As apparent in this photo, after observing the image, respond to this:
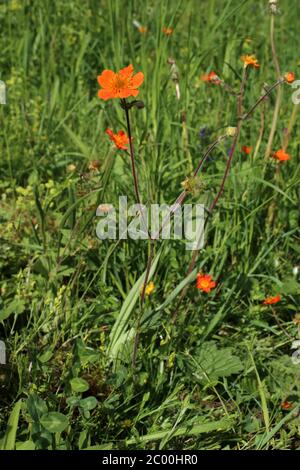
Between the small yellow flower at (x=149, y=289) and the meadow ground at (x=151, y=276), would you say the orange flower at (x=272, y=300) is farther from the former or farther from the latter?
the small yellow flower at (x=149, y=289)

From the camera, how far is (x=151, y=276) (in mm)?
1891

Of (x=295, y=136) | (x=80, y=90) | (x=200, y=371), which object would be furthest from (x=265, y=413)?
(x=80, y=90)

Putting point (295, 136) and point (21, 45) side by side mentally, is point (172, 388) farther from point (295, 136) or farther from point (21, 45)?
point (21, 45)

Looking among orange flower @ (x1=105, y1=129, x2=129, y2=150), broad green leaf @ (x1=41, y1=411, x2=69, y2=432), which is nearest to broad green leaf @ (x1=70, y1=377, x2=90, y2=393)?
broad green leaf @ (x1=41, y1=411, x2=69, y2=432)

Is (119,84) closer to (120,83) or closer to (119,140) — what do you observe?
(120,83)

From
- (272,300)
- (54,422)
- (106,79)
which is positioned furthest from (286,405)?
(106,79)

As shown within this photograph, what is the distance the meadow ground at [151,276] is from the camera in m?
1.65

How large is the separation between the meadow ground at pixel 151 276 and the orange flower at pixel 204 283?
60 mm

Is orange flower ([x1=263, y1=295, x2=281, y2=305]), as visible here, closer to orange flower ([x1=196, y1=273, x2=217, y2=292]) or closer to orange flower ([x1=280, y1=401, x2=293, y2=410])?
orange flower ([x1=196, y1=273, x2=217, y2=292])

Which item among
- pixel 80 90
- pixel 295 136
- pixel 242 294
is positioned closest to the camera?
pixel 242 294

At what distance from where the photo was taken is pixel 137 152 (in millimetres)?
2316

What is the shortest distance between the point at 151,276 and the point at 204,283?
19 cm

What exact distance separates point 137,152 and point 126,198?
0.83 feet

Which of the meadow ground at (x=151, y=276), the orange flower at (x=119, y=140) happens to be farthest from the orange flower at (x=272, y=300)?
the orange flower at (x=119, y=140)
